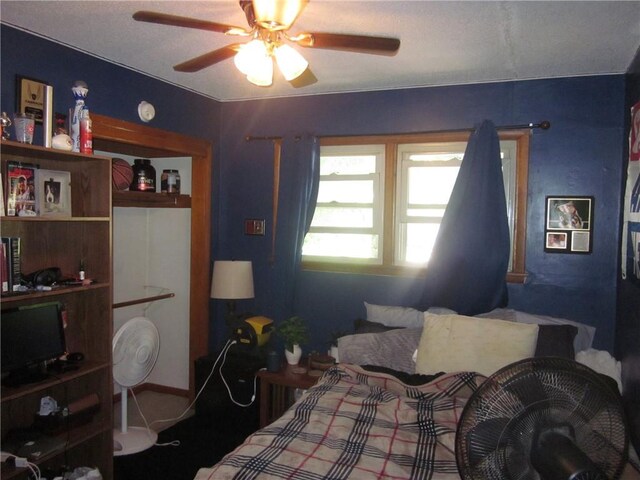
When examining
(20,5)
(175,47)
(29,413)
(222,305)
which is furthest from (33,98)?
(222,305)

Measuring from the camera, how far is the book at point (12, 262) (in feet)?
6.72

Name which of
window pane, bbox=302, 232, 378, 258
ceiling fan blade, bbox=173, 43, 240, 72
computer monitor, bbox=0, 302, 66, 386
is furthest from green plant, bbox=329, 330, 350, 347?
ceiling fan blade, bbox=173, 43, 240, 72

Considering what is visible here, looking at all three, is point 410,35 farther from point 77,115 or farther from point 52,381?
point 52,381

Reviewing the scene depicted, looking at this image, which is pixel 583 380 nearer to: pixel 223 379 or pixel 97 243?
pixel 97 243

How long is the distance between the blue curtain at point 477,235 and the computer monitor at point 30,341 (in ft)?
7.14

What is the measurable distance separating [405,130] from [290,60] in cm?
150

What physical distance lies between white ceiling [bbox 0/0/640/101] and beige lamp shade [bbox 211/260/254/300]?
129 cm

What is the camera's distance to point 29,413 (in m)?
2.36

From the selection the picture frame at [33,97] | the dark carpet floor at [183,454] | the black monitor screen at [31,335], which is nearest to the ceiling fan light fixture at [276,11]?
the picture frame at [33,97]

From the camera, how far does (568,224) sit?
2.72 m

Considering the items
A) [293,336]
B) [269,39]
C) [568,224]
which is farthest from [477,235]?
[269,39]

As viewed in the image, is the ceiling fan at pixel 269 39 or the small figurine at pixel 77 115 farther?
the small figurine at pixel 77 115

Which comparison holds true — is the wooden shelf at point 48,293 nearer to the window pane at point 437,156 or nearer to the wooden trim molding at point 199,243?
the wooden trim molding at point 199,243

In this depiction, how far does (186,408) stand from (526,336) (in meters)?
2.58
